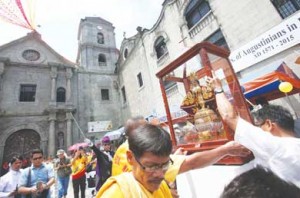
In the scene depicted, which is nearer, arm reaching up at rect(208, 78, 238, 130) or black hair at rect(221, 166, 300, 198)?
black hair at rect(221, 166, 300, 198)

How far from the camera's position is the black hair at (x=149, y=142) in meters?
1.14

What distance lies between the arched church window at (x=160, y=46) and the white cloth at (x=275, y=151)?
37.3 feet

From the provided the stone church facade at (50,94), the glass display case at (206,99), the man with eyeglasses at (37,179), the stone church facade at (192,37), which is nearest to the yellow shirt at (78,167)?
the man with eyeglasses at (37,179)

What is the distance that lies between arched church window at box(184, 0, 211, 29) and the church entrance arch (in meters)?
15.5

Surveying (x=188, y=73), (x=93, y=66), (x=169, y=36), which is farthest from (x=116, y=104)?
(x=188, y=73)

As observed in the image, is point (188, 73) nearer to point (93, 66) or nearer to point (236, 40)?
point (236, 40)

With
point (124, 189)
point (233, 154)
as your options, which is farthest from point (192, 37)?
point (124, 189)

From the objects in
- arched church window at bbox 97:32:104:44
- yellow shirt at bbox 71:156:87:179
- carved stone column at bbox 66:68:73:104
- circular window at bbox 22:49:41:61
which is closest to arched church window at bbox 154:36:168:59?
yellow shirt at bbox 71:156:87:179

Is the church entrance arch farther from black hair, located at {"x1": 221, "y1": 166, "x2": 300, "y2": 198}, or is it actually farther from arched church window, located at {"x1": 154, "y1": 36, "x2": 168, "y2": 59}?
black hair, located at {"x1": 221, "y1": 166, "x2": 300, "y2": 198}

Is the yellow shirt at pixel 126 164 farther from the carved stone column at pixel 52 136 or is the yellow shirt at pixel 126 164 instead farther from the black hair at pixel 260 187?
the carved stone column at pixel 52 136

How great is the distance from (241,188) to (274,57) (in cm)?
673

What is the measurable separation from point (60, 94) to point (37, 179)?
50.0 feet

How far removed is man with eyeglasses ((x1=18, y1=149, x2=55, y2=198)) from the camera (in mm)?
3768

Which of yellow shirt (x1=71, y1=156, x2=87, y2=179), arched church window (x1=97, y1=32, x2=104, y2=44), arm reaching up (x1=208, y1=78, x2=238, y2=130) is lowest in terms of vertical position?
yellow shirt (x1=71, y1=156, x2=87, y2=179)
